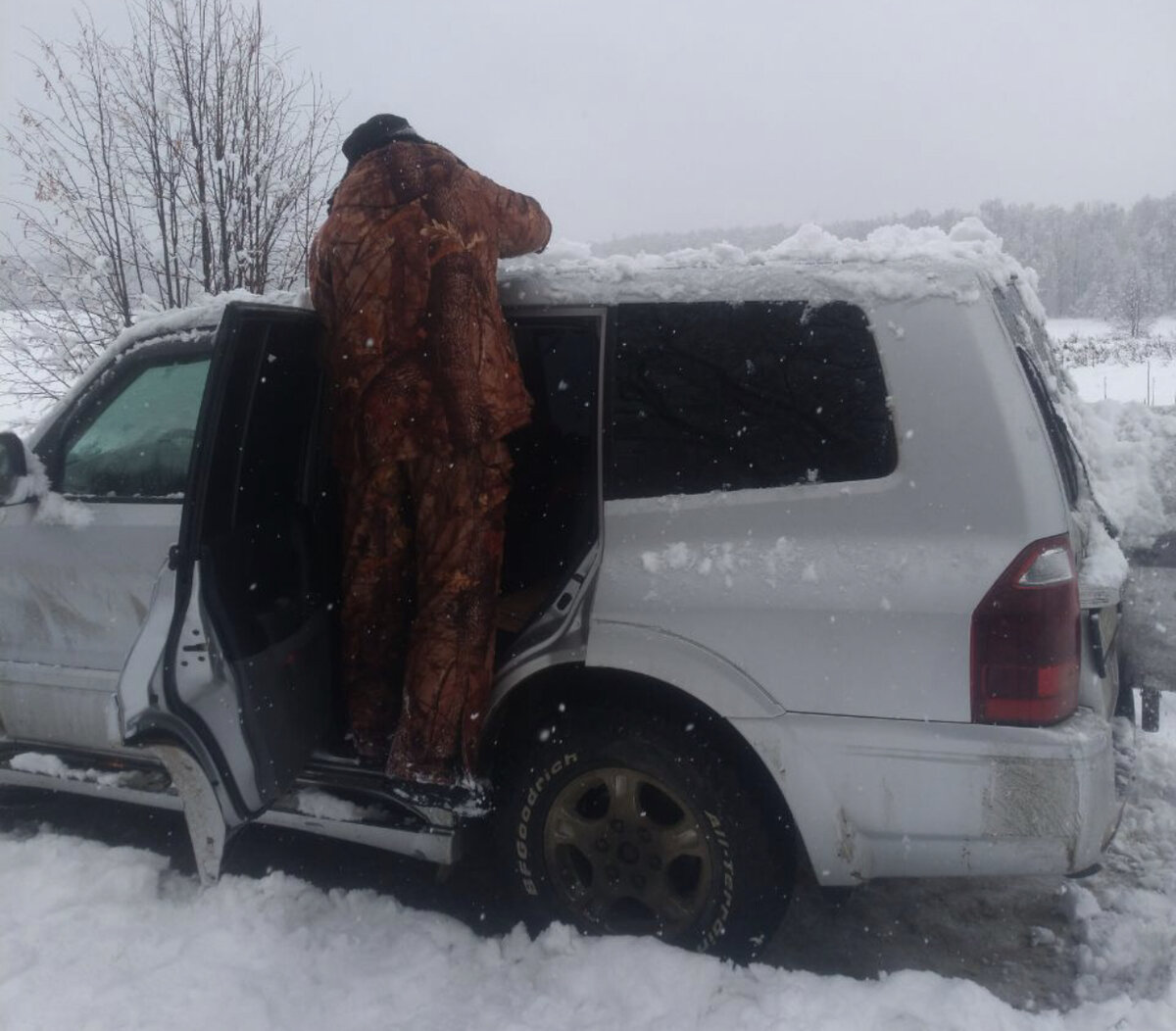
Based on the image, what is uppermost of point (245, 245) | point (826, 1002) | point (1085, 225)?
point (1085, 225)

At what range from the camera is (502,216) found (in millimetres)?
3031

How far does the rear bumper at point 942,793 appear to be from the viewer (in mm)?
2240

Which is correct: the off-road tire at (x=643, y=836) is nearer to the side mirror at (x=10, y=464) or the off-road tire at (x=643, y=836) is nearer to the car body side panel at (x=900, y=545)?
the car body side panel at (x=900, y=545)

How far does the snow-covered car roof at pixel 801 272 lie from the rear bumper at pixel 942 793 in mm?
1110

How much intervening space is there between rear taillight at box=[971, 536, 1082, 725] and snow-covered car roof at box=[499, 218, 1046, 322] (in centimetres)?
70

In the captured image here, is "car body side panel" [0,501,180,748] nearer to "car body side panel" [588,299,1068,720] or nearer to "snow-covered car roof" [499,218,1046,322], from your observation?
"snow-covered car roof" [499,218,1046,322]

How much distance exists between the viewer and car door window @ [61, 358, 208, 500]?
3.19m

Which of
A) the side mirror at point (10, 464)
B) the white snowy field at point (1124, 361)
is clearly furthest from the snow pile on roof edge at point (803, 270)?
the white snowy field at point (1124, 361)

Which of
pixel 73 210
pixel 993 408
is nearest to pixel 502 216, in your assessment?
pixel 993 408

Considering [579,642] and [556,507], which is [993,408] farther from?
[556,507]

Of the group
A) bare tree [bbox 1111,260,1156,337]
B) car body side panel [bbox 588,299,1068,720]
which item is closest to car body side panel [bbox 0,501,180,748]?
car body side panel [bbox 588,299,1068,720]

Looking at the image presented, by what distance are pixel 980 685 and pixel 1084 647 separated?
Result: 1.07ft

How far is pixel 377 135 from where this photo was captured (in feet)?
10.2

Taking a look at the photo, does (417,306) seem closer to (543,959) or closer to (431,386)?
(431,386)
